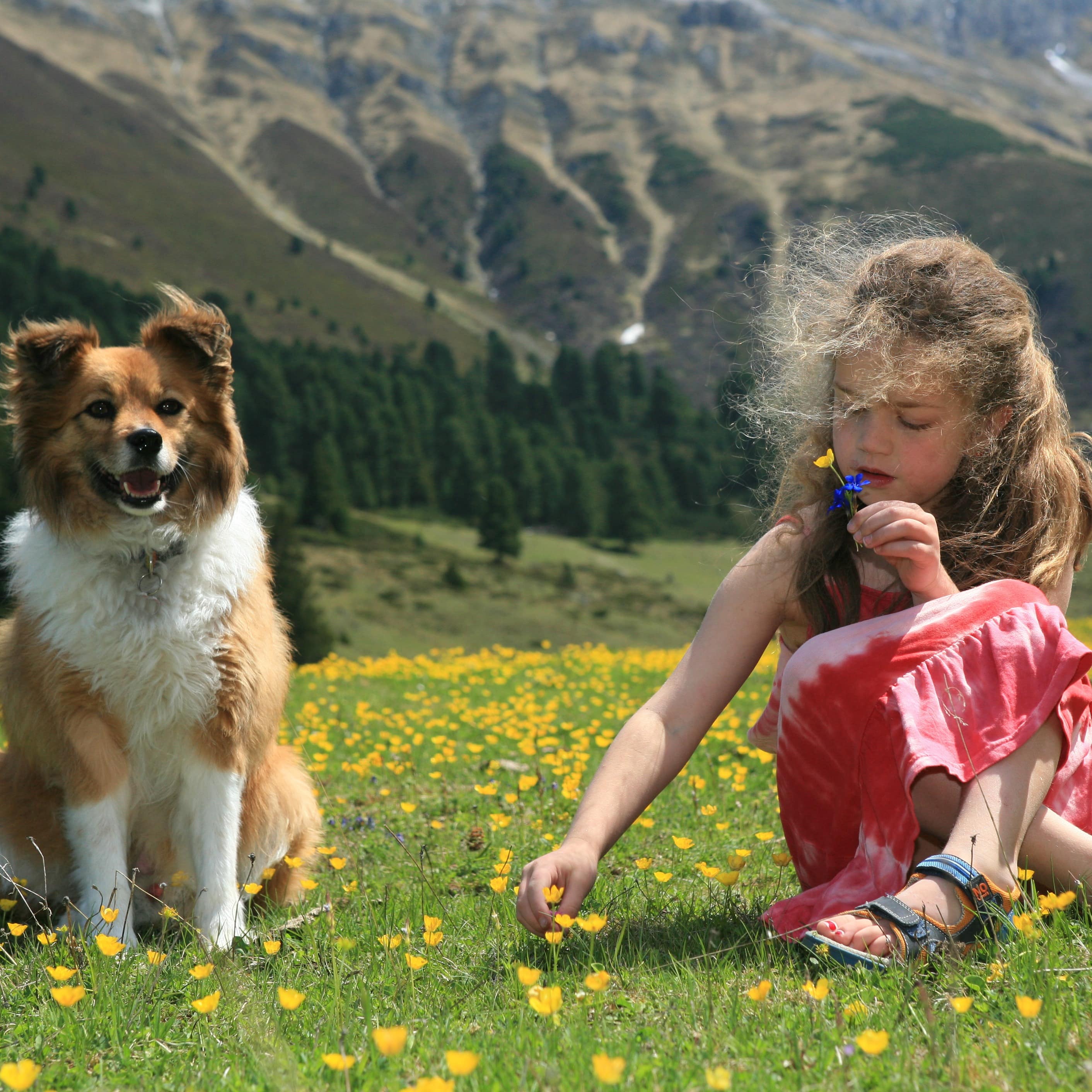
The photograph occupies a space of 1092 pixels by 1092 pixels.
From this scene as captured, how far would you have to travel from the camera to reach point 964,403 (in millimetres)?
3559

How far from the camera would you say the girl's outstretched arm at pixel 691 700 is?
345 cm

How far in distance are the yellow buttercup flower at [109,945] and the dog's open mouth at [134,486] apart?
6.66 ft

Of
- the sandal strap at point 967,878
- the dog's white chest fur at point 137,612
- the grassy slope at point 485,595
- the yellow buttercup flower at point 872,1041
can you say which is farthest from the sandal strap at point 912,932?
the grassy slope at point 485,595

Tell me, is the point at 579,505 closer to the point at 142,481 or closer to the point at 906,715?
the point at 142,481

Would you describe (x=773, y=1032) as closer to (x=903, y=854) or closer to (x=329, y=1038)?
(x=903, y=854)

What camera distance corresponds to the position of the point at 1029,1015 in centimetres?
247

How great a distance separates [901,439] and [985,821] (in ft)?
4.27

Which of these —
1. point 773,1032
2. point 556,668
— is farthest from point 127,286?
point 773,1032

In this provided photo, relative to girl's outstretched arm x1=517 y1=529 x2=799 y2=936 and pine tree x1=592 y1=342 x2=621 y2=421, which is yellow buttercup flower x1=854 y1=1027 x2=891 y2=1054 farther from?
pine tree x1=592 y1=342 x2=621 y2=421

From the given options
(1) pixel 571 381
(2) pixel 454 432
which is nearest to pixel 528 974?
(2) pixel 454 432

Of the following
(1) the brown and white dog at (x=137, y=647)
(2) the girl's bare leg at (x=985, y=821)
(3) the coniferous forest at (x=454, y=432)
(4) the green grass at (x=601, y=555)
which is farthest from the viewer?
(3) the coniferous forest at (x=454, y=432)

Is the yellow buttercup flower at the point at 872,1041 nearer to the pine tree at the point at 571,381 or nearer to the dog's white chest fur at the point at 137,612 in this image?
the dog's white chest fur at the point at 137,612

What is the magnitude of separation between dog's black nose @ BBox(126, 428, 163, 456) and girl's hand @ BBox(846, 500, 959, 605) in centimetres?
315

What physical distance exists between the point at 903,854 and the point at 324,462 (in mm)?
96341
